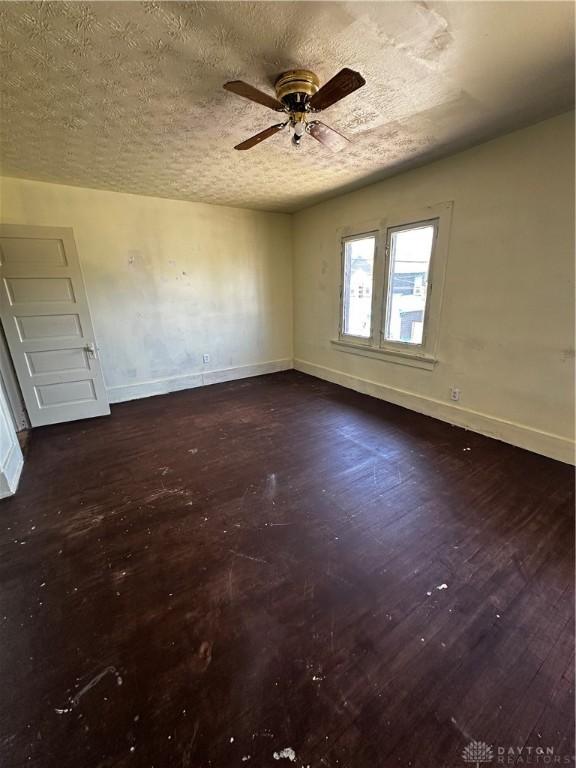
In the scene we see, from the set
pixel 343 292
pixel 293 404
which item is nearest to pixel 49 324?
pixel 293 404

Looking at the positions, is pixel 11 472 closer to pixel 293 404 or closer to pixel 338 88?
pixel 293 404

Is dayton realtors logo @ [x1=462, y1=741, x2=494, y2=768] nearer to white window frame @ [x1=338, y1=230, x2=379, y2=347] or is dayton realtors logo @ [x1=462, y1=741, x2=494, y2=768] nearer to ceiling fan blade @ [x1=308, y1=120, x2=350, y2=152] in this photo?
ceiling fan blade @ [x1=308, y1=120, x2=350, y2=152]

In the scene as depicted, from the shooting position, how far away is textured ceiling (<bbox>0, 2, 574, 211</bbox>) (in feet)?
4.65

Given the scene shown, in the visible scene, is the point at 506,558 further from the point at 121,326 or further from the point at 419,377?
the point at 121,326

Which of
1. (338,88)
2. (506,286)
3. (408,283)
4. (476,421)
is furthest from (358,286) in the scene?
(338,88)

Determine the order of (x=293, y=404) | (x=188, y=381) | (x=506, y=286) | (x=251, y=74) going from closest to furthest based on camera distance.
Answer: (x=251, y=74)
(x=506, y=286)
(x=293, y=404)
(x=188, y=381)

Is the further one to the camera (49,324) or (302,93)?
(49,324)

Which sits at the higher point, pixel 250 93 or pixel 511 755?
pixel 250 93

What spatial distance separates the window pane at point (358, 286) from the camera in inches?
159

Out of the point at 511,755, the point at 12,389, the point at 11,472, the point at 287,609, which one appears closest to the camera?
the point at 511,755

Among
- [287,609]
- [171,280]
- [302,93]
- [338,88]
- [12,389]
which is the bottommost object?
[287,609]

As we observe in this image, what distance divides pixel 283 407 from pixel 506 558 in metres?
2.65

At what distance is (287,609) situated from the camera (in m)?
1.48

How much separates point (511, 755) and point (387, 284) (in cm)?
370
